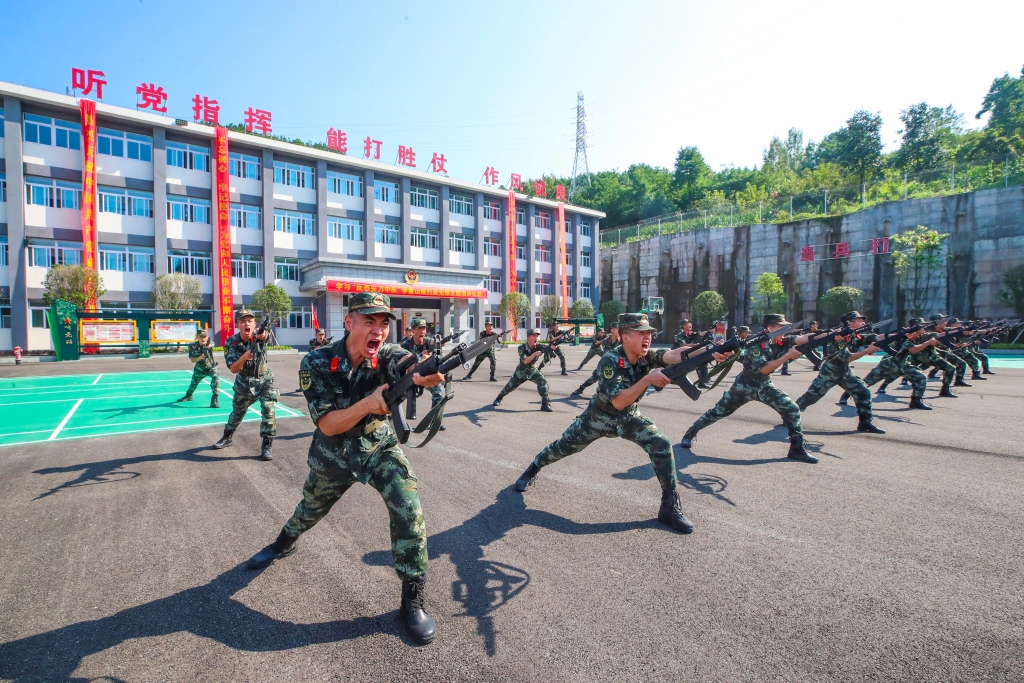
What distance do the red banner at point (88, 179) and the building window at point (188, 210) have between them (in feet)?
12.8

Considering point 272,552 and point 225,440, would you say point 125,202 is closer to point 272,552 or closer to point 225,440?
point 225,440

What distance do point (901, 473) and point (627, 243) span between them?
46598 mm

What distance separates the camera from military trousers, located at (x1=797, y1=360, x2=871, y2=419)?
792cm

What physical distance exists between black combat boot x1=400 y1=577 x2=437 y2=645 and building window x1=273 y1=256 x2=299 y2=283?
1451 inches

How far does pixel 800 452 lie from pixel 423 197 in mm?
40924

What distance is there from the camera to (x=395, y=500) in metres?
3.04

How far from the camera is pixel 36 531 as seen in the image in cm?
440

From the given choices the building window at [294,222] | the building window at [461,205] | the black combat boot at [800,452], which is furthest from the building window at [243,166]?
the black combat boot at [800,452]

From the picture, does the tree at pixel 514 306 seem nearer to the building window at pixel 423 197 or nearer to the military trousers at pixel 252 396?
the building window at pixel 423 197

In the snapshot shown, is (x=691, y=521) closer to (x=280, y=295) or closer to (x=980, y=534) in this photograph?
(x=980, y=534)

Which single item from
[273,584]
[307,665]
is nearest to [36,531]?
[273,584]

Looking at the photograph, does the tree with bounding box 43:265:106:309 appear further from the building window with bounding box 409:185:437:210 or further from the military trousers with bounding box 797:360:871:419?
the military trousers with bounding box 797:360:871:419

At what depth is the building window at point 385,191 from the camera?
40469 millimetres

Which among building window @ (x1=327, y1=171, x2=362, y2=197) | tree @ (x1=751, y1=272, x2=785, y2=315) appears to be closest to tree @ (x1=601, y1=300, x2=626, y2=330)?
tree @ (x1=751, y1=272, x2=785, y2=315)
